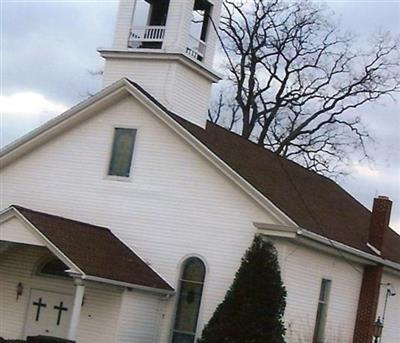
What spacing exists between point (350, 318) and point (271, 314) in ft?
19.8

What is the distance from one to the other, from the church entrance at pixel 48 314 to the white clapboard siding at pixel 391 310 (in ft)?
32.4

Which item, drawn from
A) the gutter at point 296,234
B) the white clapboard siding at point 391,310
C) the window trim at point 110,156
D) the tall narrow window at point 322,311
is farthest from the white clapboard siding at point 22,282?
the white clapboard siding at point 391,310

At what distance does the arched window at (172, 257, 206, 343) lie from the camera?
24.2 metres

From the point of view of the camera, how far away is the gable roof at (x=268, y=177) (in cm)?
2417

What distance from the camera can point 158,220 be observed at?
2498 centimetres

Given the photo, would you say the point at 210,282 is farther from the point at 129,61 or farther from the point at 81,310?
the point at 129,61

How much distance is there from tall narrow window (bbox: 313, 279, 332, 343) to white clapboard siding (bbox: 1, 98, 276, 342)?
12.2 feet

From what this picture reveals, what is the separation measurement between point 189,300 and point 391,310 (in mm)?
8972

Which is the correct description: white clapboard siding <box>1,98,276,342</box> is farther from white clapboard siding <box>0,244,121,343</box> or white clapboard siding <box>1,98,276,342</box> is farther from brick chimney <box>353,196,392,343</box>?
brick chimney <box>353,196,392,343</box>

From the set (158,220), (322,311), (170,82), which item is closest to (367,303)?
(322,311)

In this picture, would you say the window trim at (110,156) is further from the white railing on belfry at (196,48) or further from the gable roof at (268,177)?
the white railing on belfry at (196,48)

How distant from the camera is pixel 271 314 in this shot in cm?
2261

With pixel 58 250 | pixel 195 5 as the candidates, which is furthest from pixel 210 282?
pixel 195 5

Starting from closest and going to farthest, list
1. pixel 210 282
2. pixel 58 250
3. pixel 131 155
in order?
1. pixel 58 250
2. pixel 210 282
3. pixel 131 155
